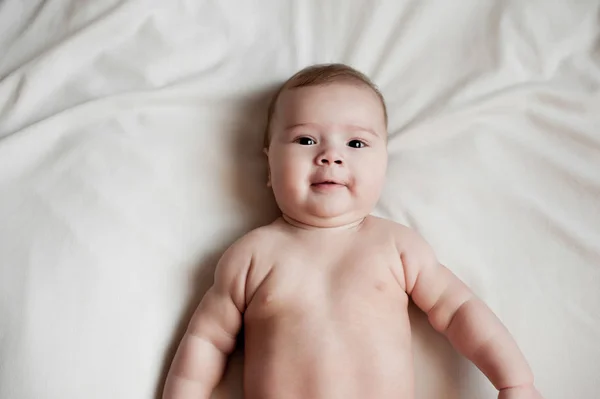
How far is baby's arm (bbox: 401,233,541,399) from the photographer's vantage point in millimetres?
880

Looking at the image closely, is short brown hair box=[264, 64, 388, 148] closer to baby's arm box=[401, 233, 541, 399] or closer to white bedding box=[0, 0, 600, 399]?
white bedding box=[0, 0, 600, 399]

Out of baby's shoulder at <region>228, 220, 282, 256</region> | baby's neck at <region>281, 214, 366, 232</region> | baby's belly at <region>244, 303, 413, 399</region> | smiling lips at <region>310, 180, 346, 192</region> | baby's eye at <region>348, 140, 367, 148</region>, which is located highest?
baby's eye at <region>348, 140, 367, 148</region>

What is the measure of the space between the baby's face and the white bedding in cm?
9

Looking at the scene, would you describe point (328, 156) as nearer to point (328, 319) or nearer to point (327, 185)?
point (327, 185)

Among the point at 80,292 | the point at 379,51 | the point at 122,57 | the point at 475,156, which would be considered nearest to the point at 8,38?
the point at 122,57

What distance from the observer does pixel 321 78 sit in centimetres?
104

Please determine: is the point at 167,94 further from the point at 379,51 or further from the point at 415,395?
the point at 415,395

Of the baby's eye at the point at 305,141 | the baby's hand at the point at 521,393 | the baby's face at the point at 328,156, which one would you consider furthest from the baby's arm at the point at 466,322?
the baby's eye at the point at 305,141

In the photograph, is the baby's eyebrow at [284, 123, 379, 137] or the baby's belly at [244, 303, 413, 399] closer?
the baby's belly at [244, 303, 413, 399]

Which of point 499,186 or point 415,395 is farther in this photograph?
point 499,186

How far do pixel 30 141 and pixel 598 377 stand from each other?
Answer: 3.10 ft

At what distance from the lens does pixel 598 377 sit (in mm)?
924

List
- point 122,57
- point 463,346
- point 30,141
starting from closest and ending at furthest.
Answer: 1. point 463,346
2. point 30,141
3. point 122,57

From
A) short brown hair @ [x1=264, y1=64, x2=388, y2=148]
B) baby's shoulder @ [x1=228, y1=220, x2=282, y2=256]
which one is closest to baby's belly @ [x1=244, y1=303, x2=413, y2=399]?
baby's shoulder @ [x1=228, y1=220, x2=282, y2=256]
